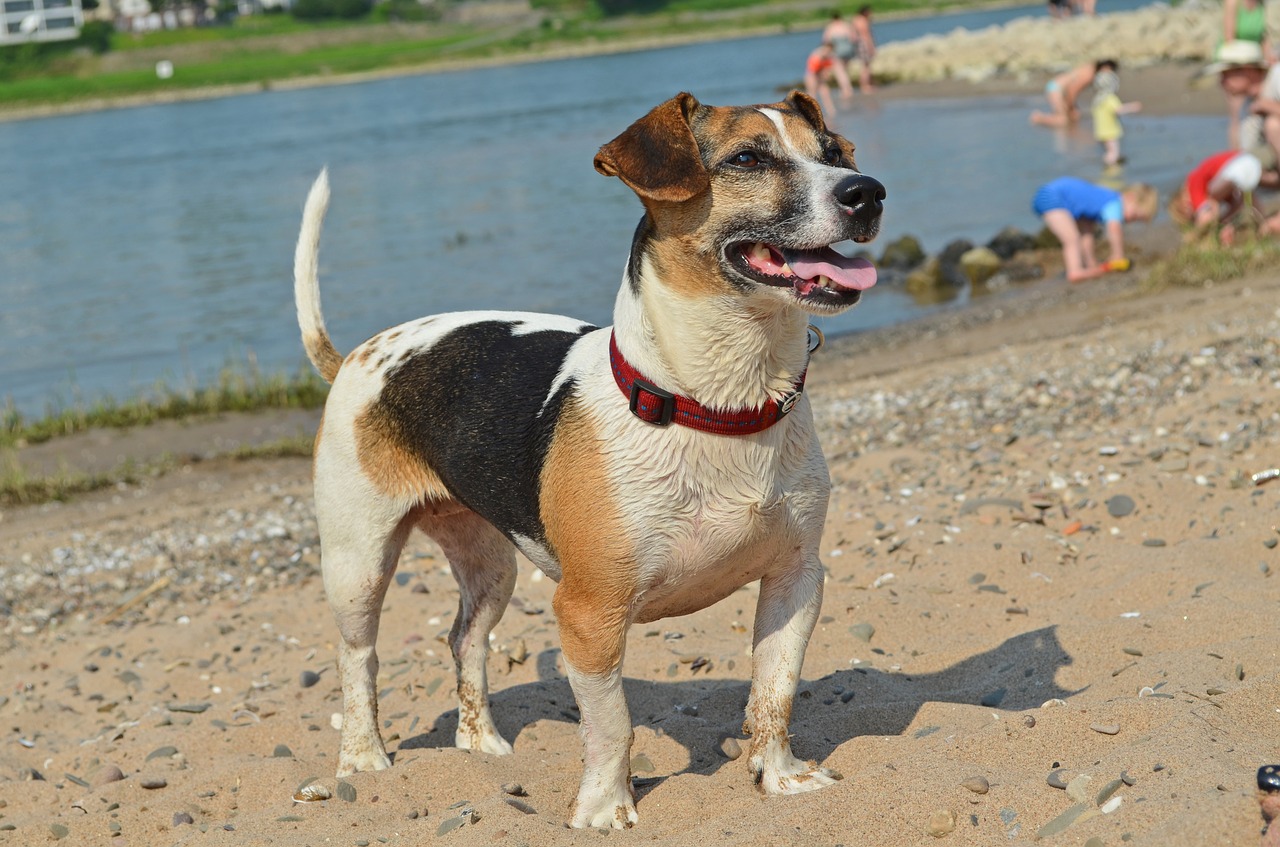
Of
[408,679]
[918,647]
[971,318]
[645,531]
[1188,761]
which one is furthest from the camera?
[971,318]

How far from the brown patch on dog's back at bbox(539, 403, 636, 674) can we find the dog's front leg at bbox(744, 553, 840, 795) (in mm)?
525

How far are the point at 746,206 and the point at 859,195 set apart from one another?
31 centimetres

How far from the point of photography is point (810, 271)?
3.44 metres

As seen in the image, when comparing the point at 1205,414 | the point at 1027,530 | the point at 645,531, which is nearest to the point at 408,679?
the point at 645,531

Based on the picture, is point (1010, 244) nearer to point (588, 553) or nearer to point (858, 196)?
point (858, 196)

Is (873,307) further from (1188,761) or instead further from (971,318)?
(1188,761)

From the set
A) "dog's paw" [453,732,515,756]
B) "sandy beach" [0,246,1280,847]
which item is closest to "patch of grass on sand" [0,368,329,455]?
"sandy beach" [0,246,1280,847]

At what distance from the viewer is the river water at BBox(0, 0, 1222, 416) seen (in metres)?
16.0

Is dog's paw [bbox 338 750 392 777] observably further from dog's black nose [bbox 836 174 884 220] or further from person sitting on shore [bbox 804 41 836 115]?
person sitting on shore [bbox 804 41 836 115]

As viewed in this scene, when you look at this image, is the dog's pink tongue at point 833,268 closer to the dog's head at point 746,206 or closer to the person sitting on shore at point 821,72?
the dog's head at point 746,206

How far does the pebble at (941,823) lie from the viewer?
3.35 metres

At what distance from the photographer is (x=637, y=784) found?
13.9 ft

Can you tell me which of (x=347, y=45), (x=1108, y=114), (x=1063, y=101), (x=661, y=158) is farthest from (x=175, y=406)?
(x=347, y=45)

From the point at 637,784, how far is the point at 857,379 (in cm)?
760
